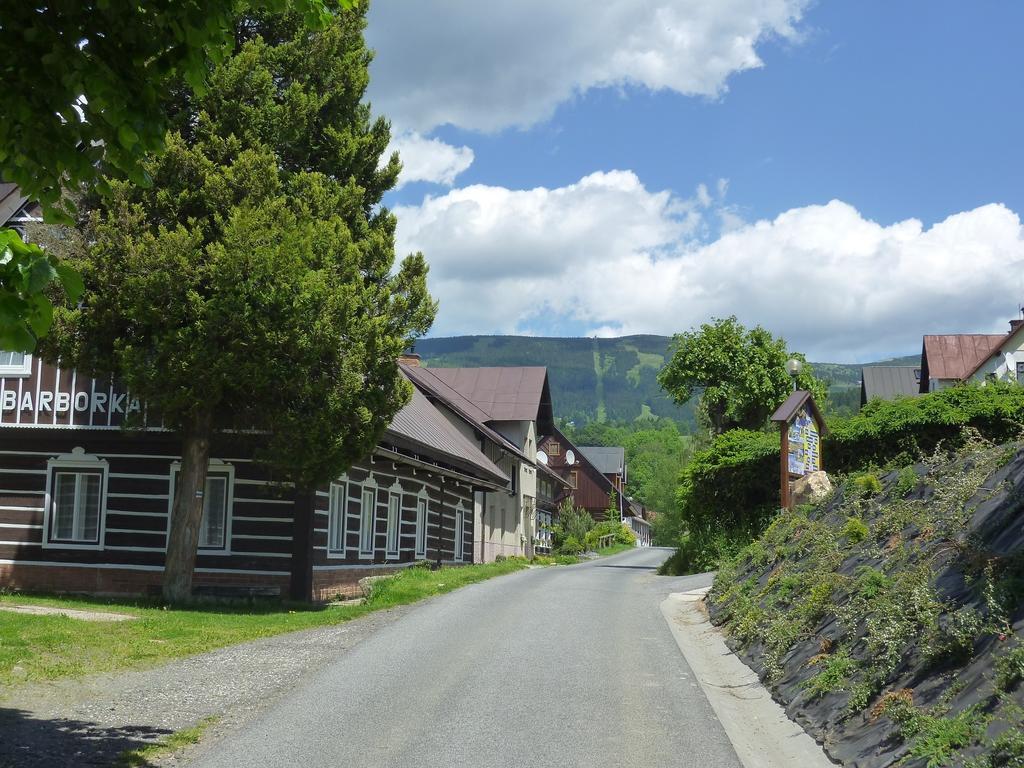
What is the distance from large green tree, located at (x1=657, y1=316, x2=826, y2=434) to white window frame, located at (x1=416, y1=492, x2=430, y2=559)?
15.4m

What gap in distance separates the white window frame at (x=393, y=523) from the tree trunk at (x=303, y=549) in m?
5.29

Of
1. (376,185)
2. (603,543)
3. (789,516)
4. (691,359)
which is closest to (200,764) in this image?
(789,516)

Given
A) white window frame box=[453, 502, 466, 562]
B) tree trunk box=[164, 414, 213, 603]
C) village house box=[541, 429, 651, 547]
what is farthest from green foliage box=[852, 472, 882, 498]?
village house box=[541, 429, 651, 547]

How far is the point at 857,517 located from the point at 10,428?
624 inches

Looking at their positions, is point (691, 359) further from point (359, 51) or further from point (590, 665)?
point (590, 665)

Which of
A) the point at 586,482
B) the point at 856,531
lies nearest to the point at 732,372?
the point at 856,531

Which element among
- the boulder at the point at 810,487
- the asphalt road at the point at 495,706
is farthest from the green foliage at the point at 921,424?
the asphalt road at the point at 495,706

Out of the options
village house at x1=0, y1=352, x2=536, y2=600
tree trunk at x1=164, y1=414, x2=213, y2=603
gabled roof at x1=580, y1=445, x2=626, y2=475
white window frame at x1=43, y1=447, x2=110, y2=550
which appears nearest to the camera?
tree trunk at x1=164, y1=414, x2=213, y2=603

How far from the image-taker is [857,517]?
1251 centimetres

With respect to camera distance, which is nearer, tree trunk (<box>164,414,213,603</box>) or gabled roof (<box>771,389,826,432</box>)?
tree trunk (<box>164,414,213,603</box>)

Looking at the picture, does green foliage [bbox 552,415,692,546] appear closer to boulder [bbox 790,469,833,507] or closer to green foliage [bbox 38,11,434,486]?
boulder [bbox 790,469,833,507]

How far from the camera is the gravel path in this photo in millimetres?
7121

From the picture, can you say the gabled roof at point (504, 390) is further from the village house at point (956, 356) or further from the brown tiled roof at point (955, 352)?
the brown tiled roof at point (955, 352)

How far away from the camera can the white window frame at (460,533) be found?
31897mm
